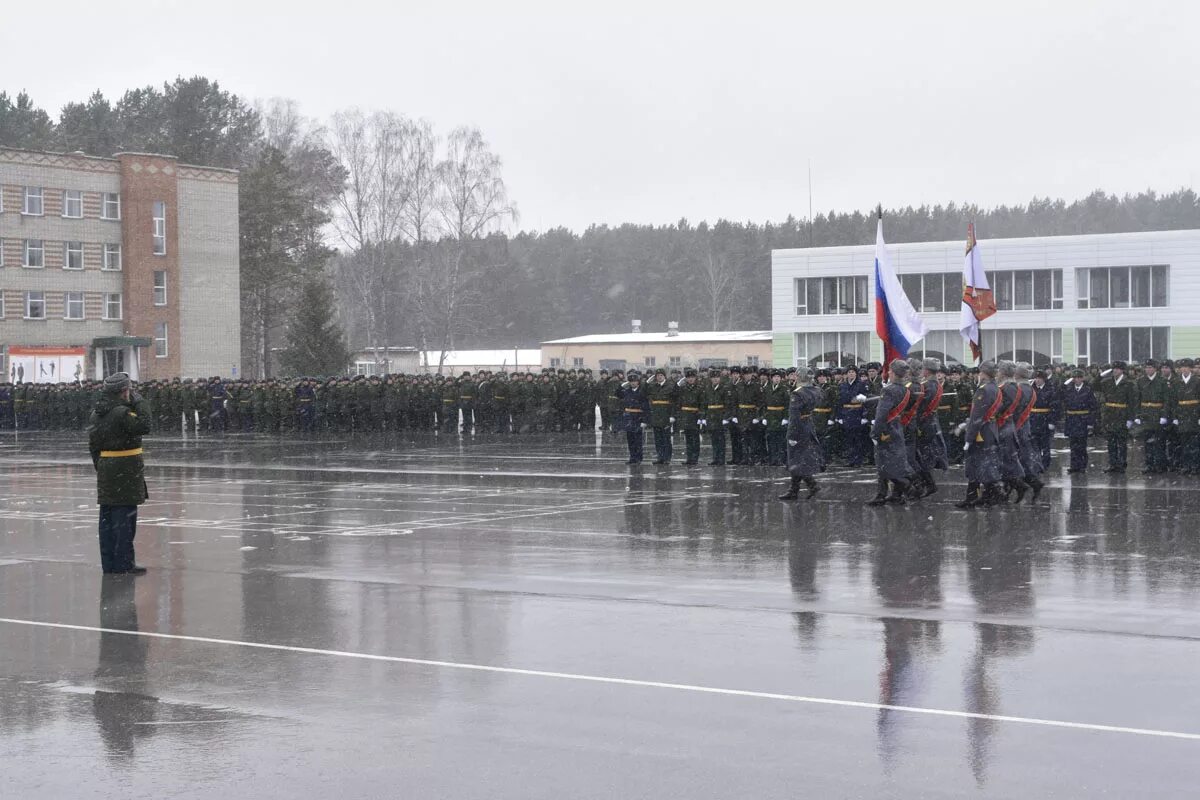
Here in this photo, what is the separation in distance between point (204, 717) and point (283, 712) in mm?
405

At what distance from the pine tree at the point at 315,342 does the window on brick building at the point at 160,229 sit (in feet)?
31.8

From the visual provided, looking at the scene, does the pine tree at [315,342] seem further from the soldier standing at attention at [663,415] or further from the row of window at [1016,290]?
the soldier standing at attention at [663,415]

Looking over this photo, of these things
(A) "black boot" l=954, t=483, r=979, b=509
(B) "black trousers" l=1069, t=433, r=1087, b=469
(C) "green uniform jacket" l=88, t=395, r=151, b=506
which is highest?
(C) "green uniform jacket" l=88, t=395, r=151, b=506

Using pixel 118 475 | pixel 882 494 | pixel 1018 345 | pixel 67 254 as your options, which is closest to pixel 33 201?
pixel 67 254

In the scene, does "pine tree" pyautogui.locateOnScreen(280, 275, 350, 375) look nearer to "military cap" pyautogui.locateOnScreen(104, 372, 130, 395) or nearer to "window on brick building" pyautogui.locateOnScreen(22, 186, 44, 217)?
"window on brick building" pyautogui.locateOnScreen(22, 186, 44, 217)

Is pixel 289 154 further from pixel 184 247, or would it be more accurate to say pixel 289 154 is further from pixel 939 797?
pixel 939 797

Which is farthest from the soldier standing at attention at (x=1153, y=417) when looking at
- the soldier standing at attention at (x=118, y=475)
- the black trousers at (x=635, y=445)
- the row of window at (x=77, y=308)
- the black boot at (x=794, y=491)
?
the row of window at (x=77, y=308)

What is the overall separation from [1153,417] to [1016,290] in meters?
45.1

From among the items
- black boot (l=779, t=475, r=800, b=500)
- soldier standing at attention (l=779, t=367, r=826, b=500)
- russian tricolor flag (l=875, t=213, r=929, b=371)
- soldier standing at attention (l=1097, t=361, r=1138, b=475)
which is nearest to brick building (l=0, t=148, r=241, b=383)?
russian tricolor flag (l=875, t=213, r=929, b=371)

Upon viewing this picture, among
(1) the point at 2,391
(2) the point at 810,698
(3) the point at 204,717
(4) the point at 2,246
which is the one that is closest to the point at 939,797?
(2) the point at 810,698

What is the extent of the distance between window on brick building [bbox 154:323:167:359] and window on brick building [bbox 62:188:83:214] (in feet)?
21.2

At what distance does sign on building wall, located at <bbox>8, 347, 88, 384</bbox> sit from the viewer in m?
63.6

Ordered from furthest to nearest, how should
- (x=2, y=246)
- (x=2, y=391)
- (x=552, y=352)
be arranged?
(x=552, y=352), (x=2, y=246), (x=2, y=391)

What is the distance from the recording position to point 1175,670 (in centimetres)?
855
